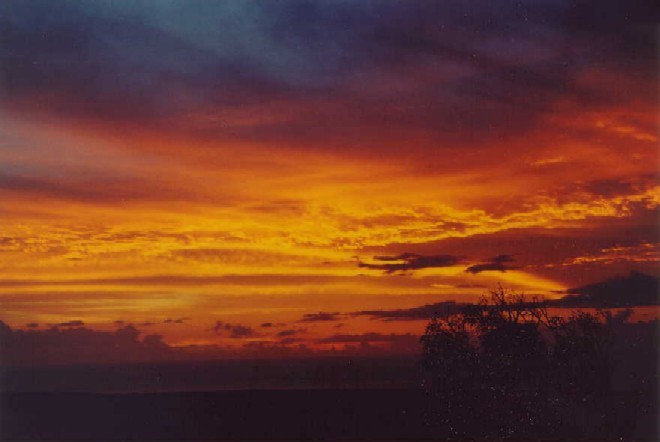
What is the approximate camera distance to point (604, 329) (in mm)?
13188

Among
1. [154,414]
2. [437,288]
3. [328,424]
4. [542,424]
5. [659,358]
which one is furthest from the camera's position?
[328,424]

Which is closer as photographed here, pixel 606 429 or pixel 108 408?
pixel 606 429

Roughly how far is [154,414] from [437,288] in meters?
13.8

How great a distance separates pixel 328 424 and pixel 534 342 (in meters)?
12.6

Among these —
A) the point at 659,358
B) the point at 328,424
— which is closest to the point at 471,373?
the point at 659,358

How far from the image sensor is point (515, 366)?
43.5 feet

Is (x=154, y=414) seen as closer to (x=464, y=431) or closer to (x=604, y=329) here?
(x=464, y=431)

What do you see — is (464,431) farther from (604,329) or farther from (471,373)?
(604,329)

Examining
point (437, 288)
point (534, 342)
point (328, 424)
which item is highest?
point (437, 288)

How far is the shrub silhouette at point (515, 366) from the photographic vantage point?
13.0 metres

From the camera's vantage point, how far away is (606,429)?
13070 mm

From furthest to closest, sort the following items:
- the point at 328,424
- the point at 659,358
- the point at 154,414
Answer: the point at 328,424 → the point at 154,414 → the point at 659,358

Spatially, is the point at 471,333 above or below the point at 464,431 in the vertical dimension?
above

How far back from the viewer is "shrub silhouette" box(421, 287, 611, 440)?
42.8ft
